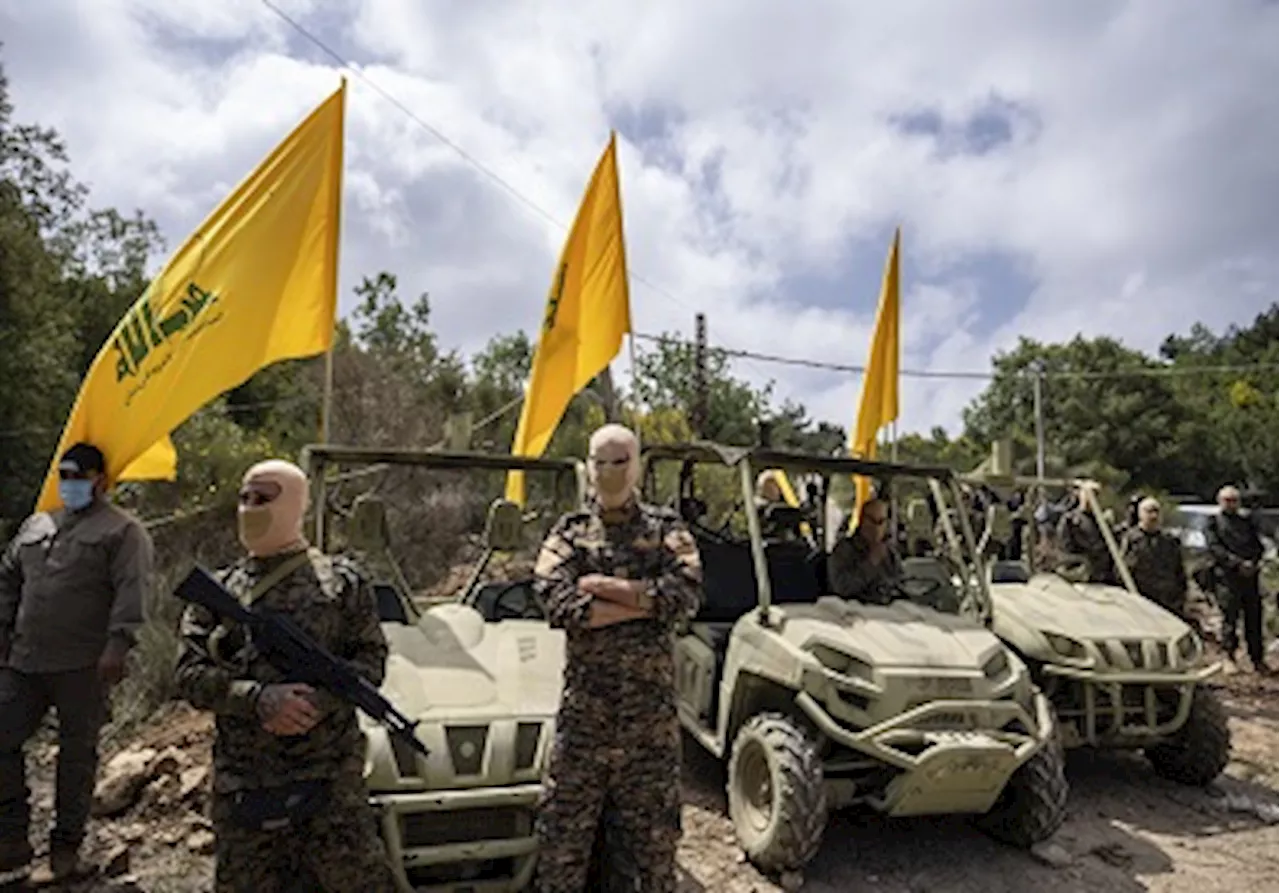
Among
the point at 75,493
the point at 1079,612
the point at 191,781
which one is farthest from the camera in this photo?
the point at 1079,612

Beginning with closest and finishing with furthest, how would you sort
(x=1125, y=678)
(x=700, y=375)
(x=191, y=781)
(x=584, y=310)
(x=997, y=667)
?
1. (x=997, y=667)
2. (x=191, y=781)
3. (x=1125, y=678)
4. (x=584, y=310)
5. (x=700, y=375)

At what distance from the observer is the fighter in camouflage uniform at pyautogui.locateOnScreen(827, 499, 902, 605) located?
213 inches

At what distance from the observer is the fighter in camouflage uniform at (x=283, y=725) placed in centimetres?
272

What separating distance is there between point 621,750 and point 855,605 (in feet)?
6.79

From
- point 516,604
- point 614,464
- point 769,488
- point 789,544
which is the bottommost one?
point 516,604

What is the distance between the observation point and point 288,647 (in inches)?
106

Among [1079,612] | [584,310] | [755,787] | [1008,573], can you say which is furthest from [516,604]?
[1008,573]

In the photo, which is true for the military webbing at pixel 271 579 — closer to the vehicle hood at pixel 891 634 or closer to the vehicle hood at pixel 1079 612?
the vehicle hood at pixel 891 634

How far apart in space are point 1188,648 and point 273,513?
535cm

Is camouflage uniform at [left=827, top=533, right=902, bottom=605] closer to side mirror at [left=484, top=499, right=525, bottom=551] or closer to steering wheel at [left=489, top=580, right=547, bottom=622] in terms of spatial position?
steering wheel at [left=489, top=580, right=547, bottom=622]

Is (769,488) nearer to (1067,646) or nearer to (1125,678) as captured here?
(1067,646)

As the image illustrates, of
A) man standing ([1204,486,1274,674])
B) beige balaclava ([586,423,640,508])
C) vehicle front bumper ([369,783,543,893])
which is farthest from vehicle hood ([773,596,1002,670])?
man standing ([1204,486,1274,674])

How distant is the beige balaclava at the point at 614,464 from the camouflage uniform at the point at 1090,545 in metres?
5.92

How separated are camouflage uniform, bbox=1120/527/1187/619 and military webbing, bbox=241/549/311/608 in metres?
7.50
